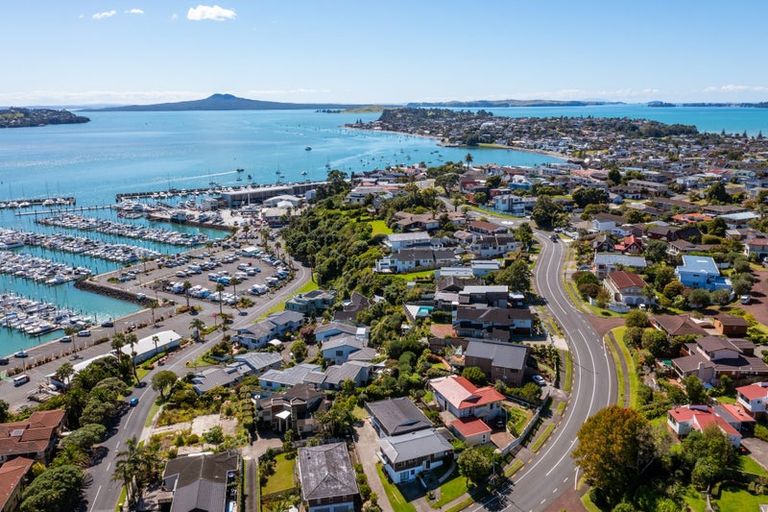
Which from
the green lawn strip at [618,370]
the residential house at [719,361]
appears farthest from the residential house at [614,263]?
the residential house at [719,361]

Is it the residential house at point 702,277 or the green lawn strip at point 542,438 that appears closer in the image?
the green lawn strip at point 542,438

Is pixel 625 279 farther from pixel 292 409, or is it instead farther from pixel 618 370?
pixel 292 409

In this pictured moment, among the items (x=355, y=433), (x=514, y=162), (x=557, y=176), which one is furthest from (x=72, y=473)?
(x=514, y=162)

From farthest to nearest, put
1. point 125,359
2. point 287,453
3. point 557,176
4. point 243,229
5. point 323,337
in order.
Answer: point 557,176 → point 243,229 → point 323,337 → point 125,359 → point 287,453

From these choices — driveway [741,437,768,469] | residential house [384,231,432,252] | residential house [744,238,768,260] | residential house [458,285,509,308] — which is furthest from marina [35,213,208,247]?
driveway [741,437,768,469]

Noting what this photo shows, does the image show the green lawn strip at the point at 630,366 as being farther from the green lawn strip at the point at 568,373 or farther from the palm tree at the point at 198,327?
the palm tree at the point at 198,327

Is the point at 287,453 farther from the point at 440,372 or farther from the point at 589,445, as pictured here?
the point at 589,445

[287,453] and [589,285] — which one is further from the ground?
[589,285]

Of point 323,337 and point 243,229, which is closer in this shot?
point 323,337
